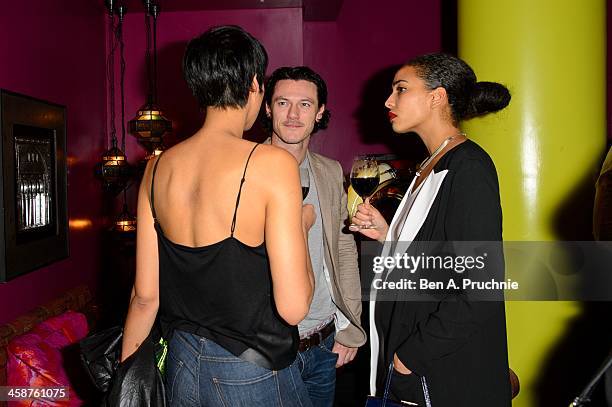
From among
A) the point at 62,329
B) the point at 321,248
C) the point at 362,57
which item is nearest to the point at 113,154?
the point at 62,329

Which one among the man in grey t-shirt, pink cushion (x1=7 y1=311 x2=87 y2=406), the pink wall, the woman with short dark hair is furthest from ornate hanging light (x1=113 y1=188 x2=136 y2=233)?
the woman with short dark hair

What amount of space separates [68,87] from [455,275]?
338cm

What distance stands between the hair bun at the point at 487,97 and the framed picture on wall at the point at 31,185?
2.36 meters

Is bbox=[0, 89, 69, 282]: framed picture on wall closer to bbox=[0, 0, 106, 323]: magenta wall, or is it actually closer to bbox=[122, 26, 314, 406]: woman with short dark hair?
bbox=[0, 0, 106, 323]: magenta wall

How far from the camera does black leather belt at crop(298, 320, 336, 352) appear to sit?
221 cm

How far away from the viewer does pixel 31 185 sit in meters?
3.44

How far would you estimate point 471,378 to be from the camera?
5.80ft

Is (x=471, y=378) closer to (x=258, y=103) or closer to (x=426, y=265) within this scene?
(x=426, y=265)

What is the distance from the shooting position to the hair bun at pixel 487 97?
1.98 m

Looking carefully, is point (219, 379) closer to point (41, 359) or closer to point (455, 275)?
point (455, 275)

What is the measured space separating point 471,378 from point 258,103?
39.8 inches

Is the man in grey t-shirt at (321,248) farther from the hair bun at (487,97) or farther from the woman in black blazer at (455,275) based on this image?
the hair bun at (487,97)

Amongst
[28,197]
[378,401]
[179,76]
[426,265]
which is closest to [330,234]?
[426,265]

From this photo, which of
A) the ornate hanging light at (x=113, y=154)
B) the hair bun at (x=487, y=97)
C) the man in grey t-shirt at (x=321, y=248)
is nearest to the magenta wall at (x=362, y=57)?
the ornate hanging light at (x=113, y=154)
